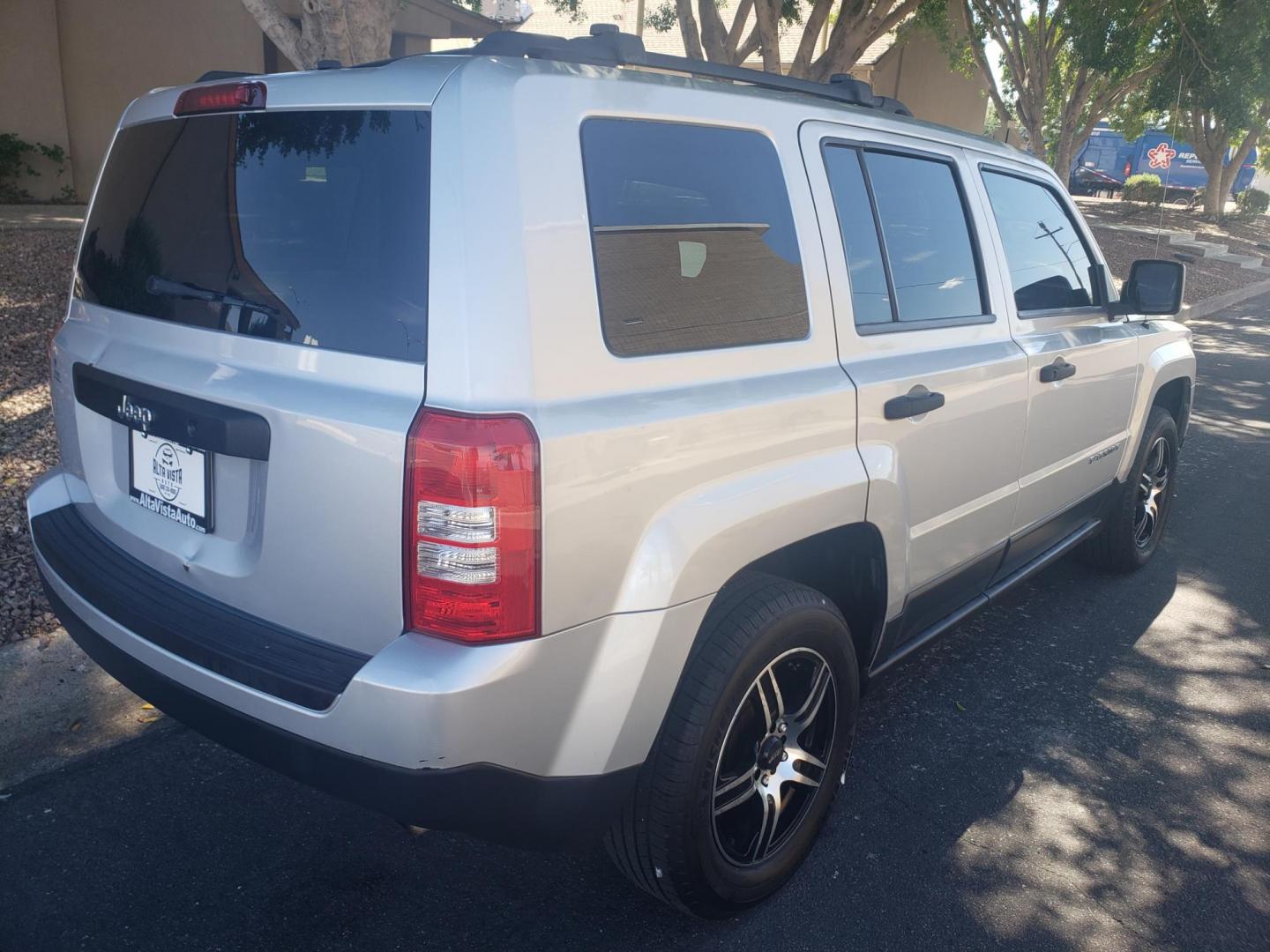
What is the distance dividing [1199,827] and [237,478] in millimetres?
2991

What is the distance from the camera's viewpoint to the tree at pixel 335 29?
20.6ft

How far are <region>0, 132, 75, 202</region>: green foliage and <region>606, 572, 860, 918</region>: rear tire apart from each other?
47.6 feet

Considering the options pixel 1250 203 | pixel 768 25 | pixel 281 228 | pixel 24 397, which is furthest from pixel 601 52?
pixel 1250 203

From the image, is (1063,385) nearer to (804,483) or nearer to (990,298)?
(990,298)

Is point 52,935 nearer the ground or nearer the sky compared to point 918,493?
nearer the ground

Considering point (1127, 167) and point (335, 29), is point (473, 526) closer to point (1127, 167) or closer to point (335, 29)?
point (335, 29)

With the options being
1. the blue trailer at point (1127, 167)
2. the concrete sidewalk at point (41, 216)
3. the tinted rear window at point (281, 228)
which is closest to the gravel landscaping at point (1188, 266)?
the concrete sidewalk at point (41, 216)

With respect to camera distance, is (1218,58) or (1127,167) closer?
(1218,58)

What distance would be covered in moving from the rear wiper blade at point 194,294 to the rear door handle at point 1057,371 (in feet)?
8.84

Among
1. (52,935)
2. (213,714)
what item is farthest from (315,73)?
(52,935)

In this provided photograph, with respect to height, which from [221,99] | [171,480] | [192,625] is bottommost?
[192,625]

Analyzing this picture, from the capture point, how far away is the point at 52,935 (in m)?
2.55

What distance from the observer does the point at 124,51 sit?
1454 centimetres

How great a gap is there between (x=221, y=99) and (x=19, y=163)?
1376cm
